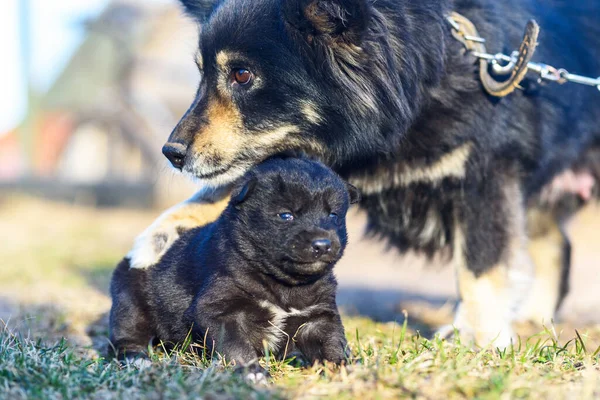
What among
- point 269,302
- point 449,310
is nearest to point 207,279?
point 269,302

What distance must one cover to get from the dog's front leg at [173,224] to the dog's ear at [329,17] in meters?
0.91

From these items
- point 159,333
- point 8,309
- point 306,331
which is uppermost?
point 306,331

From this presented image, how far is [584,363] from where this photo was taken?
8.36 feet

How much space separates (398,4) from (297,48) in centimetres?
52

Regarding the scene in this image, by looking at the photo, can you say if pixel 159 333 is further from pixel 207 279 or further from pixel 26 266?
pixel 26 266

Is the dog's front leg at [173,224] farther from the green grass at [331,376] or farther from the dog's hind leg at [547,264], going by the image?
the dog's hind leg at [547,264]

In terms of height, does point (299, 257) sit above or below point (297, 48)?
below

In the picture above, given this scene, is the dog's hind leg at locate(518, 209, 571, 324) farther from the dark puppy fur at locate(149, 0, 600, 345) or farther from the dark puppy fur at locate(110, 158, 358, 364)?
the dark puppy fur at locate(110, 158, 358, 364)

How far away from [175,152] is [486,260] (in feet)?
5.53

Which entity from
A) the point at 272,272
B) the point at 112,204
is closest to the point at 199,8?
the point at 272,272

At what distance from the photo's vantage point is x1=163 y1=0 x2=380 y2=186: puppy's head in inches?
121

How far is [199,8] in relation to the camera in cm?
374

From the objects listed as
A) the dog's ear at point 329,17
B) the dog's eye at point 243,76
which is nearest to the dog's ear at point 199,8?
the dog's eye at point 243,76

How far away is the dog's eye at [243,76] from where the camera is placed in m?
3.13
